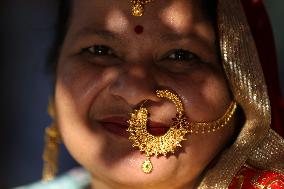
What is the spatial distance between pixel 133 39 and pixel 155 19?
0.08 m

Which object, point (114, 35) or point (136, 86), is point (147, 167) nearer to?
point (136, 86)

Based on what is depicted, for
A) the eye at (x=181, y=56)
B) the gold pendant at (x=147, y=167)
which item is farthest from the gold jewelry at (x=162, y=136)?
the eye at (x=181, y=56)

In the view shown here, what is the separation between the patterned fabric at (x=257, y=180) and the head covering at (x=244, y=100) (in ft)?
0.07

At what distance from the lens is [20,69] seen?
260 cm

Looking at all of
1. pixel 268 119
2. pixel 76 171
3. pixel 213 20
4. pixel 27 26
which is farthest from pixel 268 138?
pixel 27 26

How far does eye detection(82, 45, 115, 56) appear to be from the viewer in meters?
1.59

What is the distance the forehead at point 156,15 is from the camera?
4.92 ft

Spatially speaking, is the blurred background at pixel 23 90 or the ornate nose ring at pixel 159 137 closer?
the ornate nose ring at pixel 159 137

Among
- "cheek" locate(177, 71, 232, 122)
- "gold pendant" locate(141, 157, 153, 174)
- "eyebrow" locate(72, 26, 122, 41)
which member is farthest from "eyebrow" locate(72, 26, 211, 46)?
"gold pendant" locate(141, 157, 153, 174)

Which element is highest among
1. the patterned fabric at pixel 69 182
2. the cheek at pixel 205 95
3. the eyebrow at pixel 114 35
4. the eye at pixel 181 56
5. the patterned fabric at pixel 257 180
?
the eyebrow at pixel 114 35

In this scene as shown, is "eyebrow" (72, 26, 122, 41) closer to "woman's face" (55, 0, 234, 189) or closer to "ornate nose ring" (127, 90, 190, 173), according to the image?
"woman's face" (55, 0, 234, 189)

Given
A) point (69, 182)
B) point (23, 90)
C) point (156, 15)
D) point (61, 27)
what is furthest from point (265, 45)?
point (23, 90)

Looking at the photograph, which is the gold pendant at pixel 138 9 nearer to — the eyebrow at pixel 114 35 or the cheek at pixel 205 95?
the eyebrow at pixel 114 35

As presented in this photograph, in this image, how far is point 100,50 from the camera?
160 centimetres
